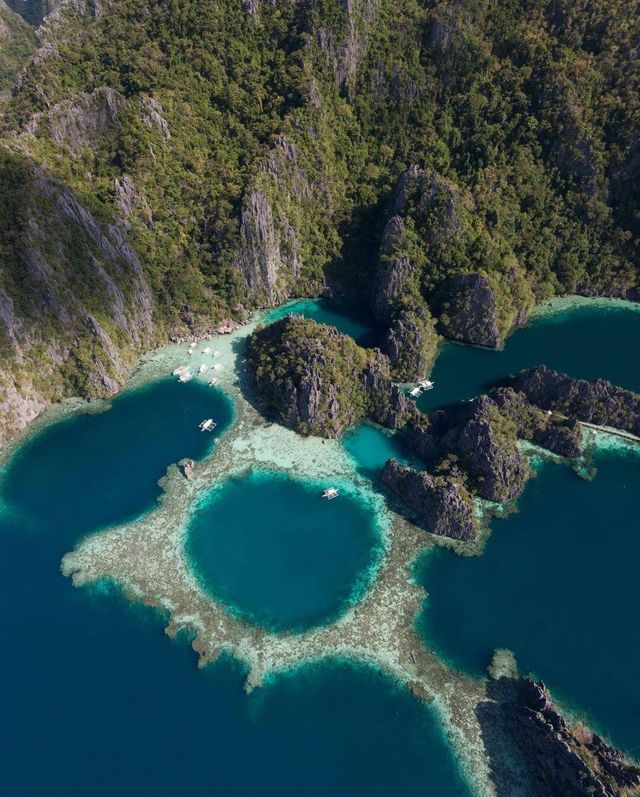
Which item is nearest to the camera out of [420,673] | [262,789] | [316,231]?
[262,789]

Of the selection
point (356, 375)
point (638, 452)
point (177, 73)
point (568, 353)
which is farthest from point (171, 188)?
point (638, 452)

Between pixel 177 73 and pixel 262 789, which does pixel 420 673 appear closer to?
pixel 262 789

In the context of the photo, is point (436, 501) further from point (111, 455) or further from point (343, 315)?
point (343, 315)

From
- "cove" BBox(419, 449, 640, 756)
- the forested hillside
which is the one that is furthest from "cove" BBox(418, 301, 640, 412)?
"cove" BBox(419, 449, 640, 756)

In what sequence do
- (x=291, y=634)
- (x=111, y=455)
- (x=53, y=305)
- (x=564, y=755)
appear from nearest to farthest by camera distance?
(x=564, y=755) < (x=291, y=634) < (x=111, y=455) < (x=53, y=305)

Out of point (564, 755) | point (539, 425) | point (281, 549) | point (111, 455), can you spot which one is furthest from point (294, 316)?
point (564, 755)

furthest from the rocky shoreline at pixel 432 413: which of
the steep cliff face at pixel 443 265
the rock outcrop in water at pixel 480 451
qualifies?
the steep cliff face at pixel 443 265

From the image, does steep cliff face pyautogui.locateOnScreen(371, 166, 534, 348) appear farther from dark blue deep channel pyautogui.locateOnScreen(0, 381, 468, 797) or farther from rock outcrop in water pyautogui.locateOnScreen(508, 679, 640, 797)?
dark blue deep channel pyautogui.locateOnScreen(0, 381, 468, 797)
